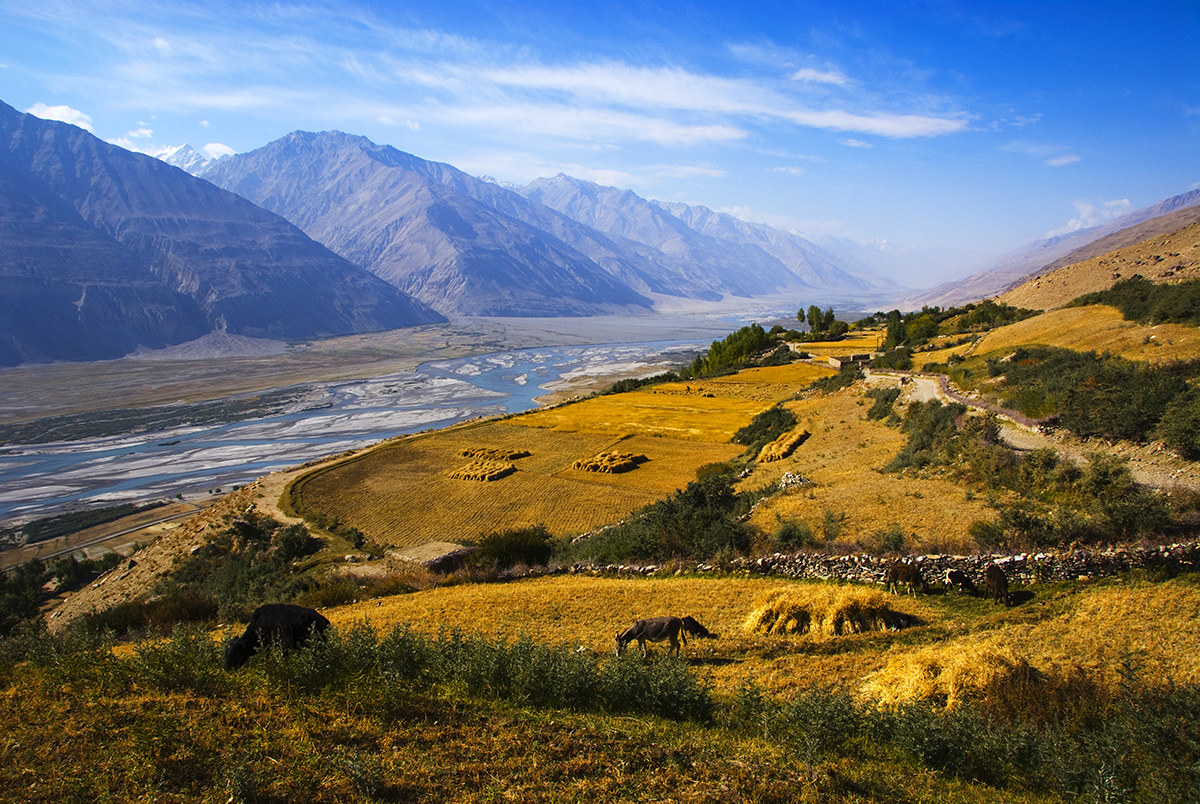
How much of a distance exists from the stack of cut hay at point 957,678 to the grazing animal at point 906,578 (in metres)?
3.62

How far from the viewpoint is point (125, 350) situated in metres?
141

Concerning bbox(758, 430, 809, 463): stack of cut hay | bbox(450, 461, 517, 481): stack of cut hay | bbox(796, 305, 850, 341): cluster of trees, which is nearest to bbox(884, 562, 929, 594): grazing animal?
bbox(758, 430, 809, 463): stack of cut hay

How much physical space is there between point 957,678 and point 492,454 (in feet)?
119

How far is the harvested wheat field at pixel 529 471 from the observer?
30.0 m

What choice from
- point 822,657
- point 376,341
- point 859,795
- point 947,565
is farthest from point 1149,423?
point 376,341

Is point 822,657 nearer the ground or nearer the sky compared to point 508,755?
nearer the ground

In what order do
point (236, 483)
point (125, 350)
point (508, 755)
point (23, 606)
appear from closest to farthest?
1. point (508, 755)
2. point (23, 606)
3. point (236, 483)
4. point (125, 350)

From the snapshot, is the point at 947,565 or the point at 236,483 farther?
the point at 236,483

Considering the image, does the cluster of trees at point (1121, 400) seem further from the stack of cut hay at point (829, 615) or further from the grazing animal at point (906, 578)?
the stack of cut hay at point (829, 615)

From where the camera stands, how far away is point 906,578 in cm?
1216

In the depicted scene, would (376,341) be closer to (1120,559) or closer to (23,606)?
(23,606)

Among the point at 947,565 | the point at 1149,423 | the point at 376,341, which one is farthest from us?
the point at 376,341

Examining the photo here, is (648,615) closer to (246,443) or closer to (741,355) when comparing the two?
(246,443)

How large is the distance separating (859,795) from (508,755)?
338 cm
